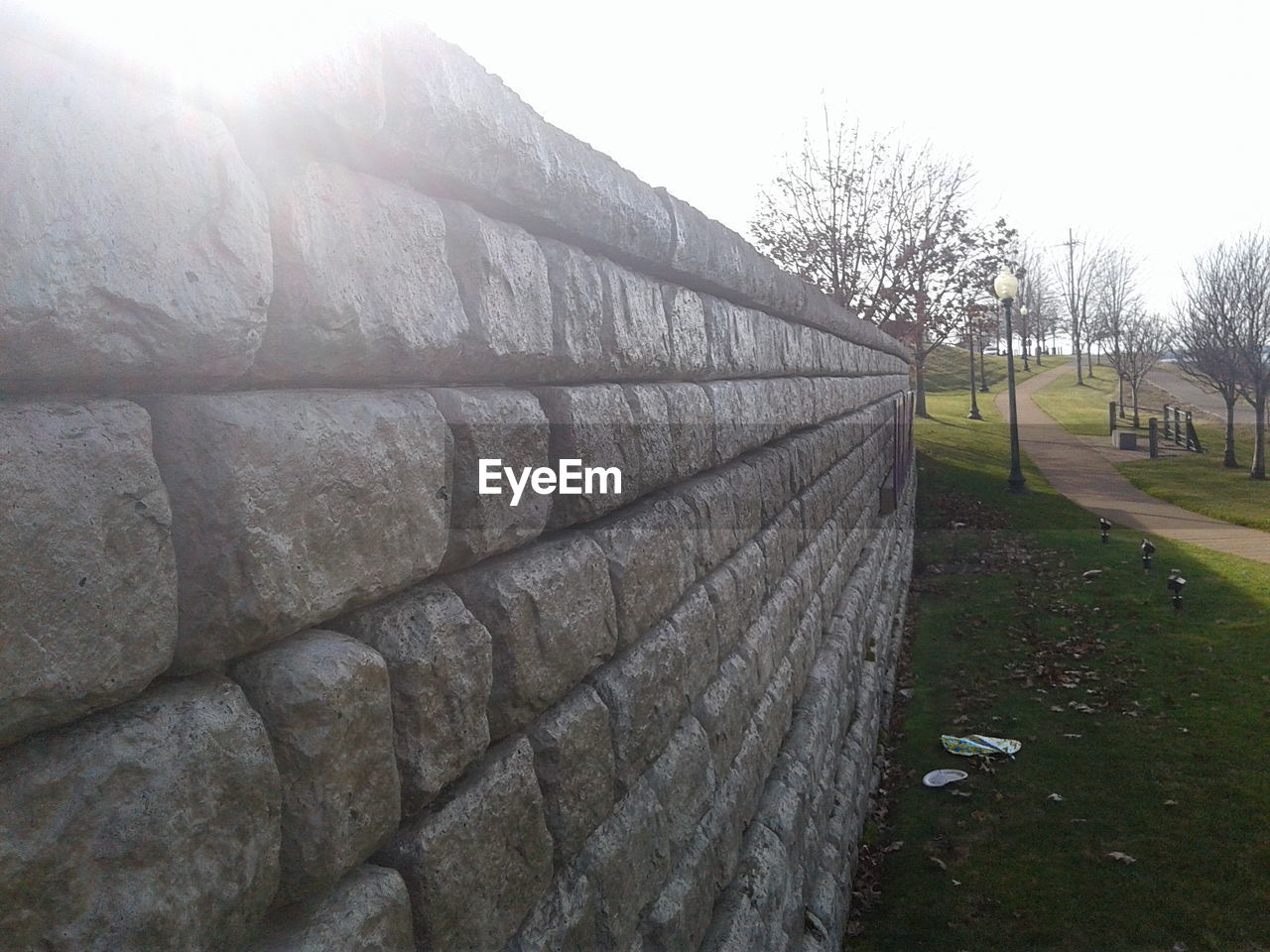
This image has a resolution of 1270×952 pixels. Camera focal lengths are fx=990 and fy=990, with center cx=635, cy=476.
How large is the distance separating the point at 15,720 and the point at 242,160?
792 mm

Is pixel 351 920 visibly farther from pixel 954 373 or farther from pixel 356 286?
pixel 954 373

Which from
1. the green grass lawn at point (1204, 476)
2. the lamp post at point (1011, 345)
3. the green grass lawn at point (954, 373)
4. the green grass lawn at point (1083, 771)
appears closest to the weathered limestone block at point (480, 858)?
the green grass lawn at point (1083, 771)

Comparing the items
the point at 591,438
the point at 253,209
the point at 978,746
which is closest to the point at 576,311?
the point at 591,438

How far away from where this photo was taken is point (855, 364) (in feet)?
28.5

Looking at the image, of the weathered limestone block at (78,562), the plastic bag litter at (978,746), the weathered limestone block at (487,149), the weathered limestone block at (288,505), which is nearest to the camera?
the weathered limestone block at (78,562)

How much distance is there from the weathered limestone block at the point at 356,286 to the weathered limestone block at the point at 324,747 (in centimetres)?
43

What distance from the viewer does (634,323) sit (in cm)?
283

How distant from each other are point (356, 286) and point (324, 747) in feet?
2.36

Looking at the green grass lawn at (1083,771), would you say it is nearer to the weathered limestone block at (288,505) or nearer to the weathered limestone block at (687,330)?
the weathered limestone block at (687,330)

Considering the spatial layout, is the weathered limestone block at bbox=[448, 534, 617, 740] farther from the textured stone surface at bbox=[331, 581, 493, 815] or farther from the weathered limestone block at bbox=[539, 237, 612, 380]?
the weathered limestone block at bbox=[539, 237, 612, 380]

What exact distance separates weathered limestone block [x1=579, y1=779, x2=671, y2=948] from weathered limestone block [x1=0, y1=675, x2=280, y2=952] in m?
1.07

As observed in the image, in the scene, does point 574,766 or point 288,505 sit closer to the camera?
point 288,505

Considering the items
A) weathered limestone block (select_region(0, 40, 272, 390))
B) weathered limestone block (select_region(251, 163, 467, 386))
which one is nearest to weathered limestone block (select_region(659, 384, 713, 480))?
weathered limestone block (select_region(251, 163, 467, 386))

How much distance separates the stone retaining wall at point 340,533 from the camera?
111cm
